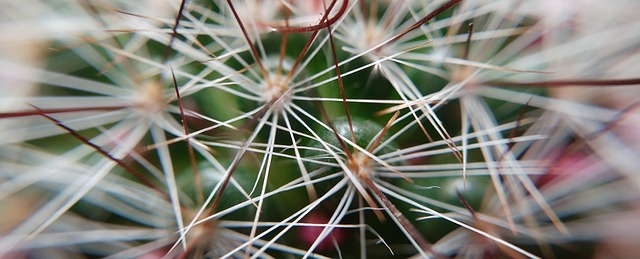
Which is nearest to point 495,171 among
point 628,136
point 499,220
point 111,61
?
point 499,220

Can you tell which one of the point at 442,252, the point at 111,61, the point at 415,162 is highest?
the point at 111,61

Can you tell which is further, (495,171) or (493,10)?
(493,10)

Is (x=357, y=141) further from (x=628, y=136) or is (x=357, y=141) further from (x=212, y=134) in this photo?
(x=628, y=136)

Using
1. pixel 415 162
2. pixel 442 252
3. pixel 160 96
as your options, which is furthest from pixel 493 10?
pixel 160 96

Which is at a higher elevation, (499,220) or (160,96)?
(160,96)

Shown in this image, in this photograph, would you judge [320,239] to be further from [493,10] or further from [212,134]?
[493,10]

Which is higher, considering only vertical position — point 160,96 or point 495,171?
point 160,96
